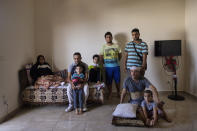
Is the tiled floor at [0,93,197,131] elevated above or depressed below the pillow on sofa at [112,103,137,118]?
below

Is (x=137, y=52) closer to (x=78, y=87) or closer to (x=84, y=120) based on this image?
(x=78, y=87)

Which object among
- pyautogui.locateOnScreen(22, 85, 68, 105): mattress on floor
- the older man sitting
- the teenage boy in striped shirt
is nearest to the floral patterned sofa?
pyautogui.locateOnScreen(22, 85, 68, 105): mattress on floor

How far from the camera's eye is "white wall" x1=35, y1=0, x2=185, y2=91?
3975 mm

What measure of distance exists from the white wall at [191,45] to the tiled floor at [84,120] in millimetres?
590

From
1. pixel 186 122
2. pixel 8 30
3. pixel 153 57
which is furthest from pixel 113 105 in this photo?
pixel 8 30

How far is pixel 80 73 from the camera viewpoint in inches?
129

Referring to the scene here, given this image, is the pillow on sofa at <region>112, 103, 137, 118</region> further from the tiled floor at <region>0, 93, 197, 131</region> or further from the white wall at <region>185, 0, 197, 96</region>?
the white wall at <region>185, 0, 197, 96</region>

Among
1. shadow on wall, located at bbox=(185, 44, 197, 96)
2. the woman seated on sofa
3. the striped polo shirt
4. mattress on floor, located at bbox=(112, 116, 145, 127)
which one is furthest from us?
shadow on wall, located at bbox=(185, 44, 197, 96)

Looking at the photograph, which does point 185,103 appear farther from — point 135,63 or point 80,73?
point 80,73

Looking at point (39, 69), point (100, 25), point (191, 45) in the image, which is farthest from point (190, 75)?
point (39, 69)

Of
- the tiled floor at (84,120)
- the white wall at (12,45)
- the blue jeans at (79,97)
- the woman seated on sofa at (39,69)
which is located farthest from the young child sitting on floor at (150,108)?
the white wall at (12,45)

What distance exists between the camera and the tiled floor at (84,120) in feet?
7.97

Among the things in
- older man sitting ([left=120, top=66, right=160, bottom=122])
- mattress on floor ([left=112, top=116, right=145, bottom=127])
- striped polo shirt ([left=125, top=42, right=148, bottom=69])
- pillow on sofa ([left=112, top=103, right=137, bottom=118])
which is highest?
striped polo shirt ([left=125, top=42, right=148, bottom=69])

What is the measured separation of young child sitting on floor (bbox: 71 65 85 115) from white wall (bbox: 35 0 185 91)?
3.00 feet
